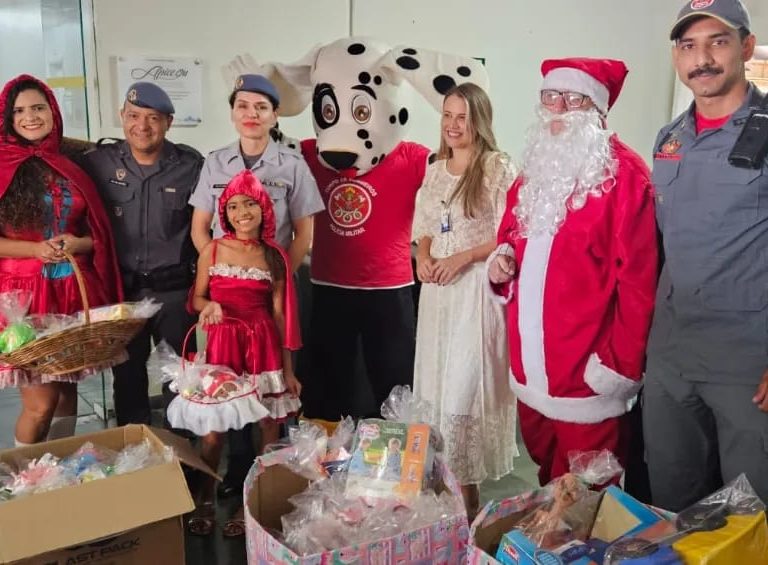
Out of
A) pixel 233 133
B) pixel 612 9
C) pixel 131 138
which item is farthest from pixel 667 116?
pixel 131 138

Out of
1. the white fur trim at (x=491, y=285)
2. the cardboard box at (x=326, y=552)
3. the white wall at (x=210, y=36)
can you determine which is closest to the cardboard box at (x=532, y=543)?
the cardboard box at (x=326, y=552)

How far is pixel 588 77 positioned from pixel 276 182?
3.40 ft

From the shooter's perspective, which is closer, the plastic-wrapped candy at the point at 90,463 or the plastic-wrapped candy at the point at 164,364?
the plastic-wrapped candy at the point at 90,463

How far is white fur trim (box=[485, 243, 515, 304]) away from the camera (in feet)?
6.74

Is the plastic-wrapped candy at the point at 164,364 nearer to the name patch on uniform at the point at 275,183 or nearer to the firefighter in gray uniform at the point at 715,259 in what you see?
the name patch on uniform at the point at 275,183

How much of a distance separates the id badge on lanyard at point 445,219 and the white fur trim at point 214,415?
2.60 ft

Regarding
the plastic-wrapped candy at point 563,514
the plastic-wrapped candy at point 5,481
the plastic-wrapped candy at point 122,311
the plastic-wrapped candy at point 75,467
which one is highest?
the plastic-wrapped candy at point 122,311

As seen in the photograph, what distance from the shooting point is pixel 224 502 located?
2.56 metres

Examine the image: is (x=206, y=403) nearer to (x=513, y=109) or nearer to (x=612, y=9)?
(x=513, y=109)

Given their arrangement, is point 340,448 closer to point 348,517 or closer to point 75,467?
point 348,517

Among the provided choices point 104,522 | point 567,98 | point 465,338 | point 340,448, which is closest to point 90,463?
point 104,522

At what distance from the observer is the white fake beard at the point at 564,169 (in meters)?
1.87

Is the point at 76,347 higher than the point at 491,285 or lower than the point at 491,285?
lower

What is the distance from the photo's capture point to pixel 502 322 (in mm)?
2232
